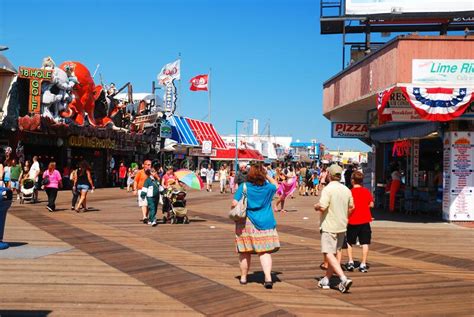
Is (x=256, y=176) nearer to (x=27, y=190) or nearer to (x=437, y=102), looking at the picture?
(x=437, y=102)

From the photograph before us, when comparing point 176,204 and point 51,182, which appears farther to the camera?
point 51,182

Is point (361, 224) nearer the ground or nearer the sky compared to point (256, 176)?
nearer the ground

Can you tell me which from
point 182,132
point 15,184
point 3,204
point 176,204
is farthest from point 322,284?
point 182,132

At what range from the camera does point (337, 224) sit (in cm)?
727

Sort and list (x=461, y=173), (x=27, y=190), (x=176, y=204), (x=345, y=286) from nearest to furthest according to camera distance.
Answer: (x=345, y=286), (x=176, y=204), (x=461, y=173), (x=27, y=190)

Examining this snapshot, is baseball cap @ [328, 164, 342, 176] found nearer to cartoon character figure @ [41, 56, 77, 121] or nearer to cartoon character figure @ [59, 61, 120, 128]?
cartoon character figure @ [41, 56, 77, 121]

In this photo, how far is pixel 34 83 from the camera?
27.2 m

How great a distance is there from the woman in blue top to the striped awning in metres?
41.2

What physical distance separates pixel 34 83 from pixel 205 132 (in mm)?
24756

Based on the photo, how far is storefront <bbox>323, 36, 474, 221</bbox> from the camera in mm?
13594

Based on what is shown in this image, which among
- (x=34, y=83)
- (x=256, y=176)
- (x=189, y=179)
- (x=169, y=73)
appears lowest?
(x=189, y=179)

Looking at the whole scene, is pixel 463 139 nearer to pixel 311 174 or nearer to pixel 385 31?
pixel 385 31

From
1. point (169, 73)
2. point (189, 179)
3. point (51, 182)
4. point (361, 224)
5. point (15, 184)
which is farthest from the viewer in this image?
point (169, 73)

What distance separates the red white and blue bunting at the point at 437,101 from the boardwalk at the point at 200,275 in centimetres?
281
